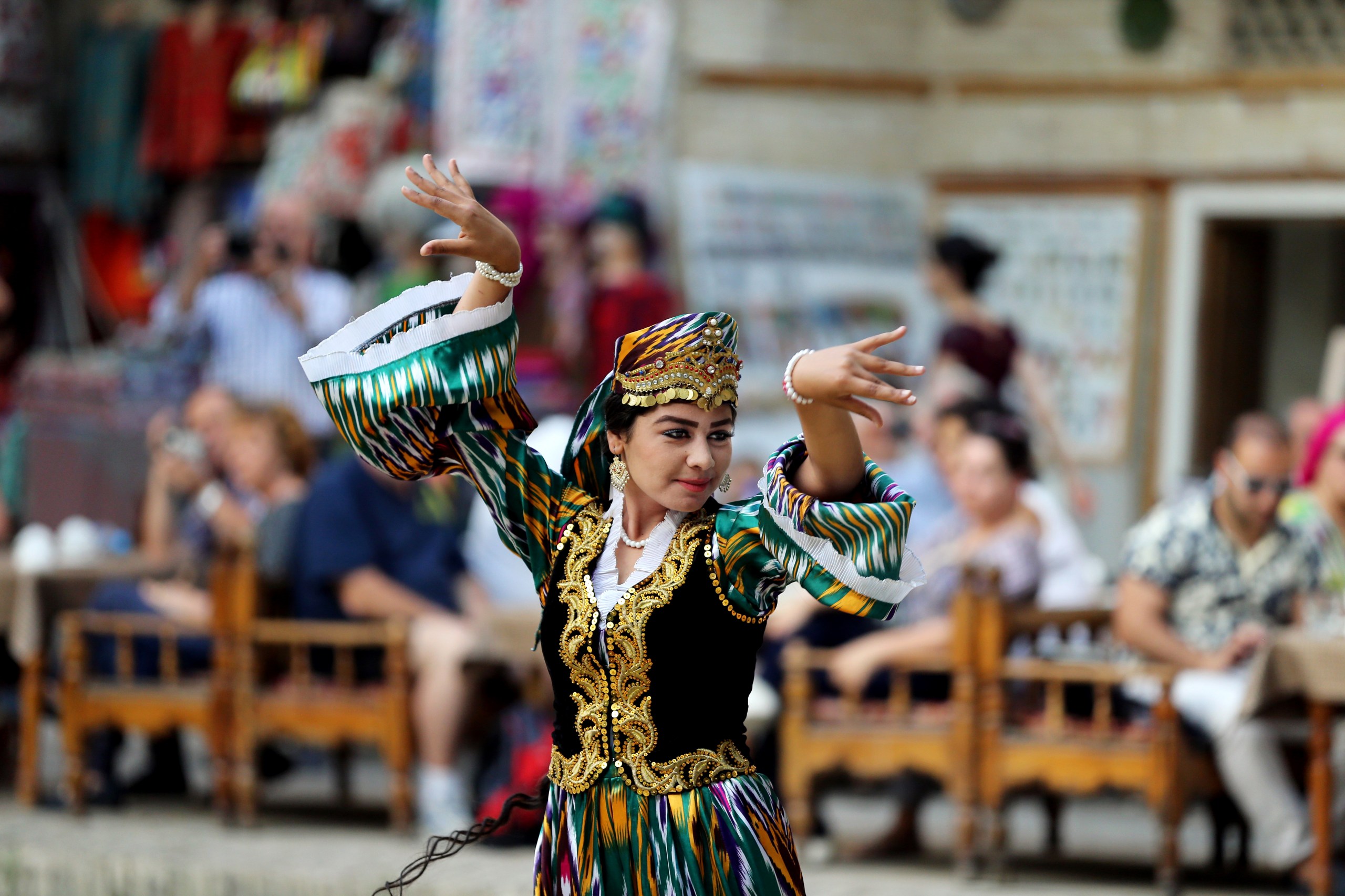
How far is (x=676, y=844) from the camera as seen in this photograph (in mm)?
3070

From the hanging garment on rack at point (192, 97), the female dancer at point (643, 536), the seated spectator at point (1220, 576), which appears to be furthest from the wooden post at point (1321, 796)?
the hanging garment on rack at point (192, 97)

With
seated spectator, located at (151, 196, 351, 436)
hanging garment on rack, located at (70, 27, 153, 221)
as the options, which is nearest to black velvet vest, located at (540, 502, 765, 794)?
seated spectator, located at (151, 196, 351, 436)

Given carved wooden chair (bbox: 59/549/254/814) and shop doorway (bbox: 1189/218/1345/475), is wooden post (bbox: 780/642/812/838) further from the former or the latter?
shop doorway (bbox: 1189/218/1345/475)

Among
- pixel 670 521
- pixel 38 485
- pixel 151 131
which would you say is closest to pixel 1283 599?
pixel 670 521

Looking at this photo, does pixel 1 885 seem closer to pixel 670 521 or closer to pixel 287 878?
pixel 287 878

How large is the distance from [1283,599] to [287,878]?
2904mm

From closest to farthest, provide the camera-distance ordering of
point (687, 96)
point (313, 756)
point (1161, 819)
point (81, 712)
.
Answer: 1. point (1161, 819)
2. point (81, 712)
3. point (313, 756)
4. point (687, 96)

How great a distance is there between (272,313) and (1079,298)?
375 centimetres

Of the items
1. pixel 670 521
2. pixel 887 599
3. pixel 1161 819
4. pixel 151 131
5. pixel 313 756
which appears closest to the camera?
pixel 887 599

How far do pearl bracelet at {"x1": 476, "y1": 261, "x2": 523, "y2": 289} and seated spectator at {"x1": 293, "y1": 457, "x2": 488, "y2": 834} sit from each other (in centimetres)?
346

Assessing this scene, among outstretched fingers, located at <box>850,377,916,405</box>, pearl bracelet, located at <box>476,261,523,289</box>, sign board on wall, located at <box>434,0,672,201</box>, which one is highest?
sign board on wall, located at <box>434,0,672,201</box>

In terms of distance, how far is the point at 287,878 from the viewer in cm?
582

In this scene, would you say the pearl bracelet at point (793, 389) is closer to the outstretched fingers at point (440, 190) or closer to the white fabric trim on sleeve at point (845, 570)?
the white fabric trim on sleeve at point (845, 570)

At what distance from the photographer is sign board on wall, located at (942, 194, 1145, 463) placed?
388 inches
